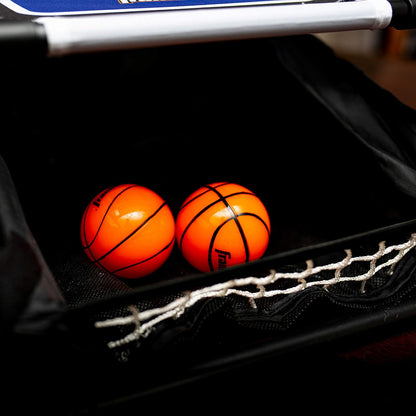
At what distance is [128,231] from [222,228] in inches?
6.3

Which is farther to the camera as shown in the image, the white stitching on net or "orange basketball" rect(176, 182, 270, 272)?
"orange basketball" rect(176, 182, 270, 272)

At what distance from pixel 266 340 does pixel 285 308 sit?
0.21 feet

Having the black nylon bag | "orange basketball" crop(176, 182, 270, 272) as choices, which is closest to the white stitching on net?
the black nylon bag

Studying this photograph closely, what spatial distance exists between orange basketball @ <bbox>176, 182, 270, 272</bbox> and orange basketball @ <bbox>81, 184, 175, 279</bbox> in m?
0.04

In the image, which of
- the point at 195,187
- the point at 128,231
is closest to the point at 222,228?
the point at 128,231

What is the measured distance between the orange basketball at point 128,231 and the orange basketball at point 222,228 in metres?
0.04

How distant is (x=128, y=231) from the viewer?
2.51 ft

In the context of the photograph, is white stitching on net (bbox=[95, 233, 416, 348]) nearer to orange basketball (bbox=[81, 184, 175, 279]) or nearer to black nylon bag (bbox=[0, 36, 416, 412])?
black nylon bag (bbox=[0, 36, 416, 412])

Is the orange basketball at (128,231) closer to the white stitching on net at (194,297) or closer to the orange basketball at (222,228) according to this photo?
the orange basketball at (222,228)

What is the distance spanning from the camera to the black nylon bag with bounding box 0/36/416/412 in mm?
503

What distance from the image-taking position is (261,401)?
68 centimetres

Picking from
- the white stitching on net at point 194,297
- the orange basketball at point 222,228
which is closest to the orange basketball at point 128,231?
the orange basketball at point 222,228

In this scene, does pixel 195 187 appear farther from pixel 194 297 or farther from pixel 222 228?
pixel 194 297

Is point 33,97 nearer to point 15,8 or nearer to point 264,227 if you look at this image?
point 15,8
